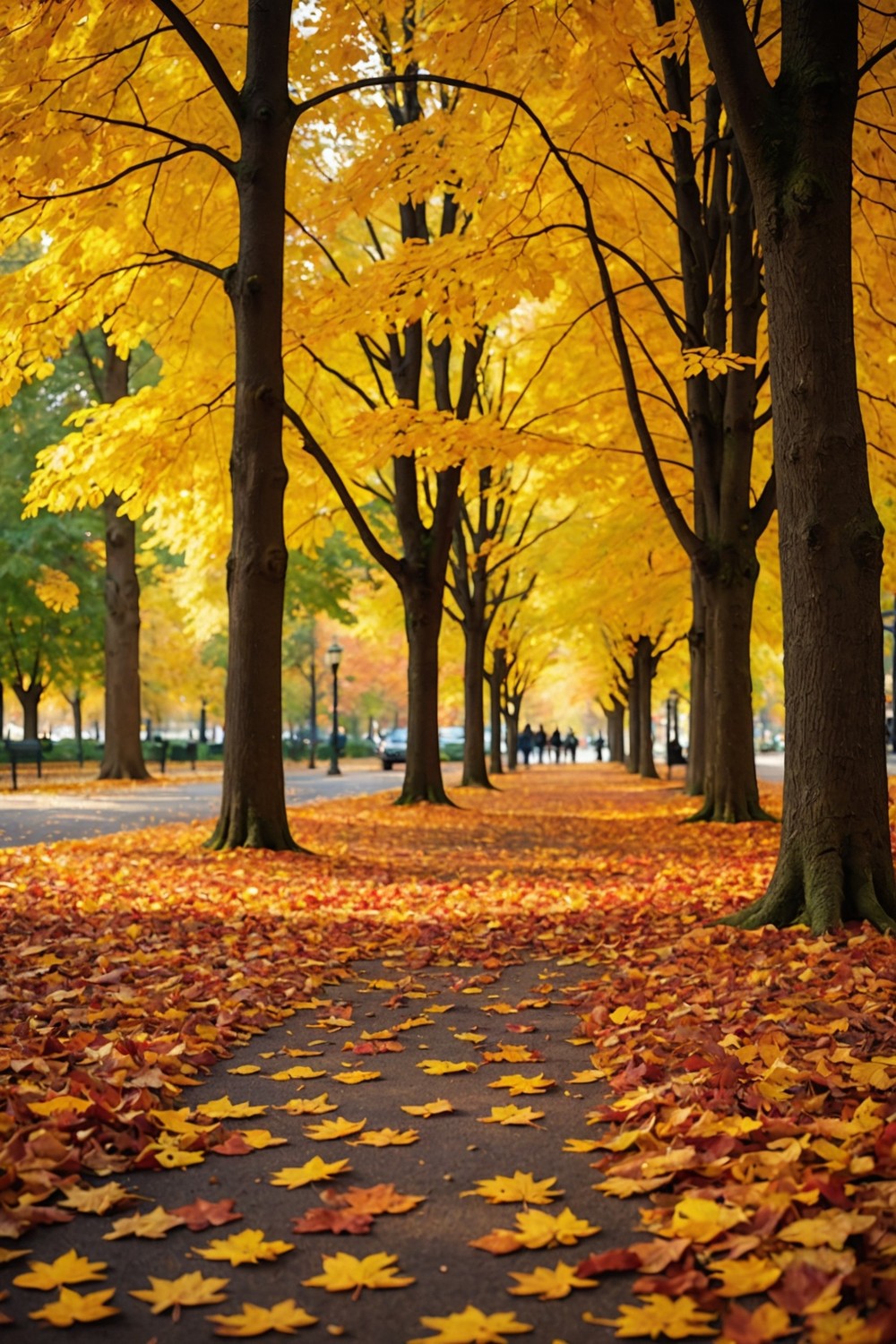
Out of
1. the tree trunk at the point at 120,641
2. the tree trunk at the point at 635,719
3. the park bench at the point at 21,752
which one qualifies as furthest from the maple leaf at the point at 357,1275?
the tree trunk at the point at 635,719

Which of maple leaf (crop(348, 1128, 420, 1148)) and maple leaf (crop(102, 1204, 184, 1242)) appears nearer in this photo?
maple leaf (crop(102, 1204, 184, 1242))

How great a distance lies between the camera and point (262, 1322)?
2477 mm

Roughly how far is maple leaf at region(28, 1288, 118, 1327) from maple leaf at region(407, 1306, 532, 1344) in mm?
653

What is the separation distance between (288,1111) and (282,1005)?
5.20 feet

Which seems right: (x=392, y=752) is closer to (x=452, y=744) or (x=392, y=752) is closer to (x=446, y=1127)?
(x=452, y=744)

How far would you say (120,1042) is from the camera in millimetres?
4367

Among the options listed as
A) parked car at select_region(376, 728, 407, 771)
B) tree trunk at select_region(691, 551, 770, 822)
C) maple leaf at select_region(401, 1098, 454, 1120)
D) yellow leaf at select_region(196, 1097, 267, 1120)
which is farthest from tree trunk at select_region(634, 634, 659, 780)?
yellow leaf at select_region(196, 1097, 267, 1120)

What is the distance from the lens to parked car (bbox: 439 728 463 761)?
58972mm

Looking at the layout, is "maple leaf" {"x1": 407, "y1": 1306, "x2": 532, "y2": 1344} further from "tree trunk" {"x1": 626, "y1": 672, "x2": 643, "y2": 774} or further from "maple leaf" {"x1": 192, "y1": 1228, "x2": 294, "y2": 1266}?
"tree trunk" {"x1": 626, "y1": 672, "x2": 643, "y2": 774}

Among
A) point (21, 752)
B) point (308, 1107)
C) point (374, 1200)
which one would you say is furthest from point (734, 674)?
point (21, 752)

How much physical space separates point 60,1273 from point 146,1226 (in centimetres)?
29

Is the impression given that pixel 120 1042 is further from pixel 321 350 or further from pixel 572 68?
pixel 321 350

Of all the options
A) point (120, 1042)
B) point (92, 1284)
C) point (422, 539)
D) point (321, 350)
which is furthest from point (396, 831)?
point (92, 1284)

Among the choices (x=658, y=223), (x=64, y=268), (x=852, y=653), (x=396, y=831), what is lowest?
(x=396, y=831)
